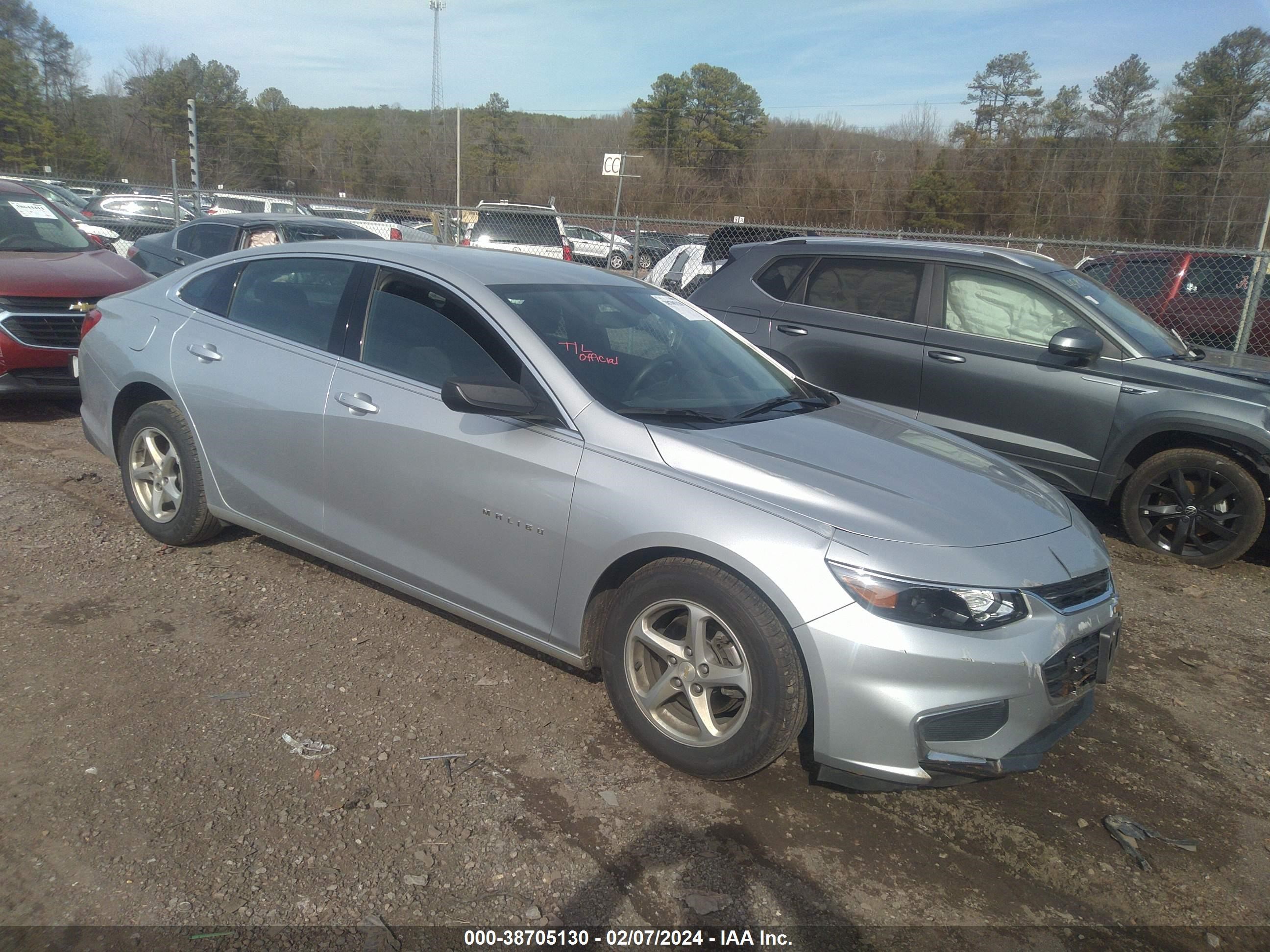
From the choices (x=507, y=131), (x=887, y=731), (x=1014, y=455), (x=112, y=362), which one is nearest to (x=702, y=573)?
(x=887, y=731)

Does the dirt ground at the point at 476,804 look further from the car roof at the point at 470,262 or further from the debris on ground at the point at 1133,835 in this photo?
the car roof at the point at 470,262

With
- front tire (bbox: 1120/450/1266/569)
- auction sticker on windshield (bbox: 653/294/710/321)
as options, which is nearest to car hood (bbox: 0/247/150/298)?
auction sticker on windshield (bbox: 653/294/710/321)

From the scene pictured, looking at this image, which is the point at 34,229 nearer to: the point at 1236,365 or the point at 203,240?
the point at 203,240

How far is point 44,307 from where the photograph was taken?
6.85 meters

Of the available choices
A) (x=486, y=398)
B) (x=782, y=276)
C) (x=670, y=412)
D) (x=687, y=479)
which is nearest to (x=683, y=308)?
(x=670, y=412)

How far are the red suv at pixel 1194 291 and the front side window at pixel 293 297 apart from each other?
895 centimetres

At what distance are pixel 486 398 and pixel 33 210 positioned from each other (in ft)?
24.0

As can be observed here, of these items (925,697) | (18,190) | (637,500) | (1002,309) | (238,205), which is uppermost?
(18,190)

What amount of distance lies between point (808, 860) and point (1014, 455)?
4105 millimetres

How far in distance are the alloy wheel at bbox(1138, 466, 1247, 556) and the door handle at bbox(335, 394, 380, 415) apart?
4.87 m

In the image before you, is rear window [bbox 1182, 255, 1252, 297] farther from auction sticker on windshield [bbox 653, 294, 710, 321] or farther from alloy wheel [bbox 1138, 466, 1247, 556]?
auction sticker on windshield [bbox 653, 294, 710, 321]

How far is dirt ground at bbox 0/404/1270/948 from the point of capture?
2.44 metres

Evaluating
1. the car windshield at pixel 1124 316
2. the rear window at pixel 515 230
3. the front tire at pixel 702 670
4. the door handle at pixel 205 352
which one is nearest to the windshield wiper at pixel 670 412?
the front tire at pixel 702 670

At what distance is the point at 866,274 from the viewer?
6.67 m
